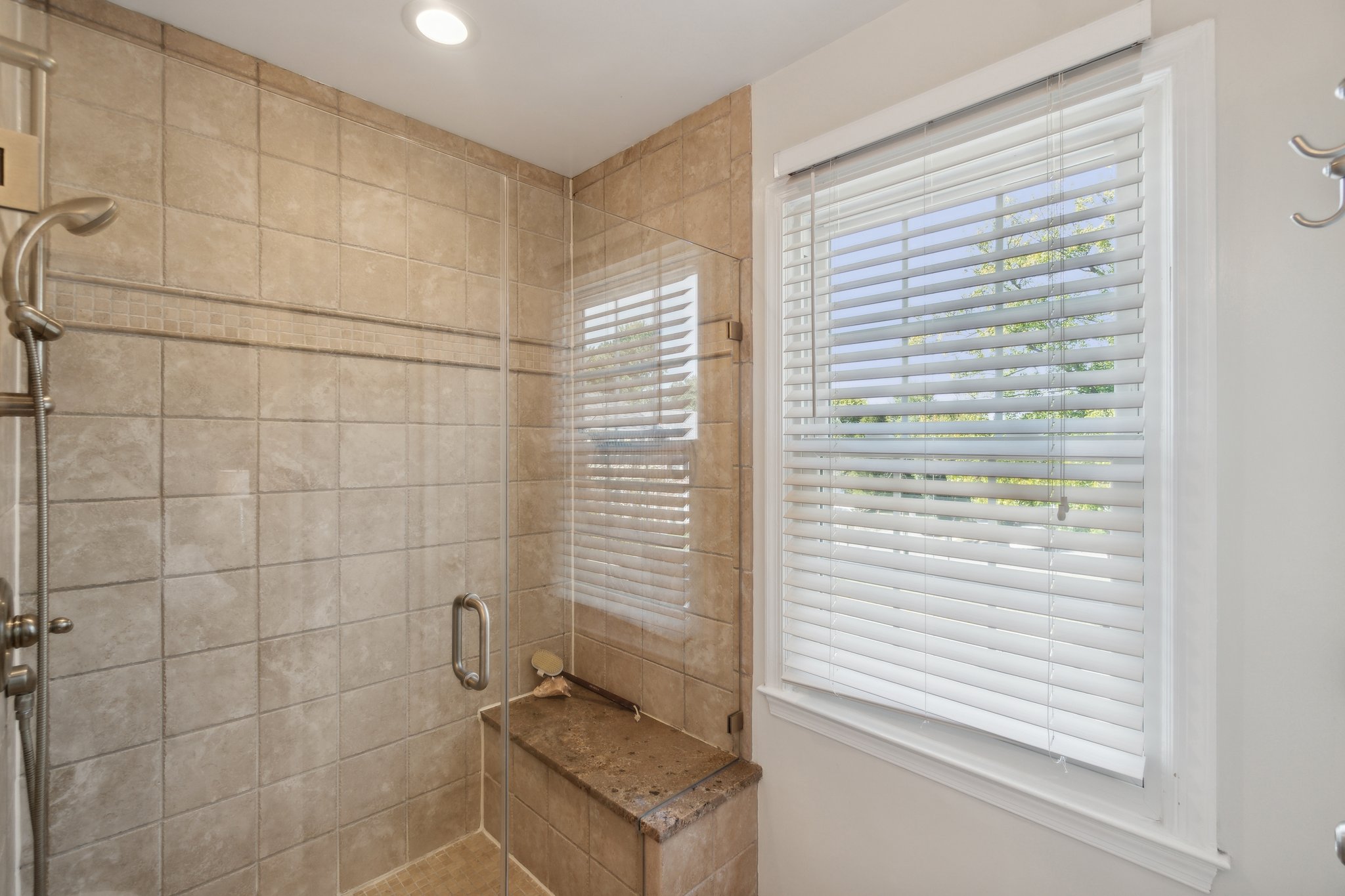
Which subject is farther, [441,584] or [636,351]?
[636,351]

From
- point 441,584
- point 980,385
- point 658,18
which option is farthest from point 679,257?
point 441,584

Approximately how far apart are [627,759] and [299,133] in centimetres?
158

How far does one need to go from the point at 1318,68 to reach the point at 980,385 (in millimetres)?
691

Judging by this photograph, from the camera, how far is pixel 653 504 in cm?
156

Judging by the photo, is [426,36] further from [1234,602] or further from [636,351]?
[1234,602]

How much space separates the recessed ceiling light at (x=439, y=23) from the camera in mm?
1439

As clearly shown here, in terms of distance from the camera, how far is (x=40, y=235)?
0.84 metres

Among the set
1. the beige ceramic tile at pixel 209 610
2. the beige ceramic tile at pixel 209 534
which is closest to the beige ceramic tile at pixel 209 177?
the beige ceramic tile at pixel 209 534

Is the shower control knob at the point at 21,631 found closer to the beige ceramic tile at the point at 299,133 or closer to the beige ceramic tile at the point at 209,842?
the beige ceramic tile at the point at 209,842

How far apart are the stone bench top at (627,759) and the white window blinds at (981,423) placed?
373 mm

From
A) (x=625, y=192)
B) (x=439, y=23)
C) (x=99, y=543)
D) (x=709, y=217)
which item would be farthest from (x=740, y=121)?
(x=99, y=543)

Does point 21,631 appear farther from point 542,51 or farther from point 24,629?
point 542,51

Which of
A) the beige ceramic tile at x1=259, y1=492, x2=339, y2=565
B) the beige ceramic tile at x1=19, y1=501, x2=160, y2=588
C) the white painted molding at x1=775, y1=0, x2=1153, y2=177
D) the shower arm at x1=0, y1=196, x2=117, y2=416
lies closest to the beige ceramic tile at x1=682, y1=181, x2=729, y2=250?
the white painted molding at x1=775, y1=0, x2=1153, y2=177

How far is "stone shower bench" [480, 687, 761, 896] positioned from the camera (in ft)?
4.42
